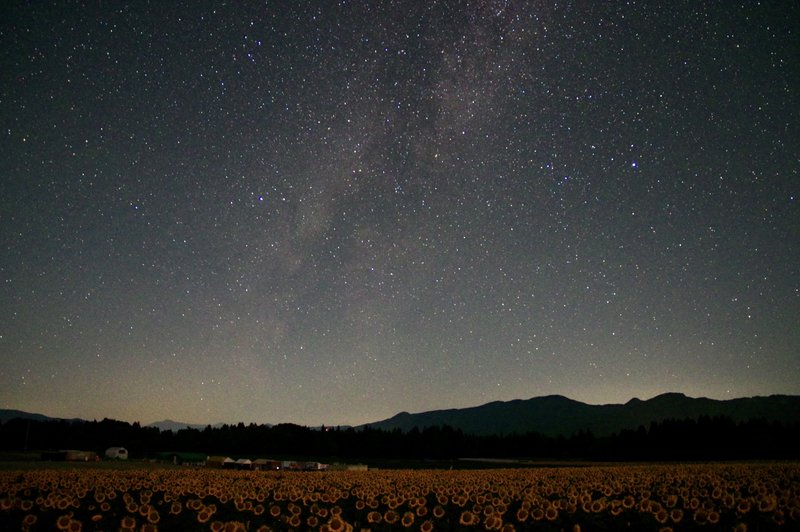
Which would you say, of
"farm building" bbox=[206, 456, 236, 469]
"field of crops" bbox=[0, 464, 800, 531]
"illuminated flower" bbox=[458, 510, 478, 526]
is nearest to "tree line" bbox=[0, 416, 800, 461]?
"farm building" bbox=[206, 456, 236, 469]

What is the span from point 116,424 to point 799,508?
159 metres

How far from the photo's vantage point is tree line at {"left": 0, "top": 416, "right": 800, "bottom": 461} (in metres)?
112

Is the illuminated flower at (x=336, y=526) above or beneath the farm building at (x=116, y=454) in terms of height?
beneath

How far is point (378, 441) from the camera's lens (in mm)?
137375

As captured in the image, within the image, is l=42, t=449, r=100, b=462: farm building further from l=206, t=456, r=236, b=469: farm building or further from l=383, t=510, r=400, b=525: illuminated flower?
l=383, t=510, r=400, b=525: illuminated flower

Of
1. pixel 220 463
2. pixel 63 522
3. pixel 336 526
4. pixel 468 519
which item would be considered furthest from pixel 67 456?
pixel 336 526

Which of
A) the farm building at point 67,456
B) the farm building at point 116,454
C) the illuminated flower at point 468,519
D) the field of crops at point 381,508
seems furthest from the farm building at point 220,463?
the illuminated flower at point 468,519

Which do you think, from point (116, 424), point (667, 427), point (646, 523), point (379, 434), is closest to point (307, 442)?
point (379, 434)

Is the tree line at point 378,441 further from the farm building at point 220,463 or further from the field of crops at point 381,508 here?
the field of crops at point 381,508

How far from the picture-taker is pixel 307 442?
13838 centimetres

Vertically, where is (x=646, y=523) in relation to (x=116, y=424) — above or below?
below

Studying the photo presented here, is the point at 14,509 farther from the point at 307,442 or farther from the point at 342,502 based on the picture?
the point at 307,442

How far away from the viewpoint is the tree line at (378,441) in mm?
112125

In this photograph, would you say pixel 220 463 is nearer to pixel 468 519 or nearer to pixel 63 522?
pixel 63 522
